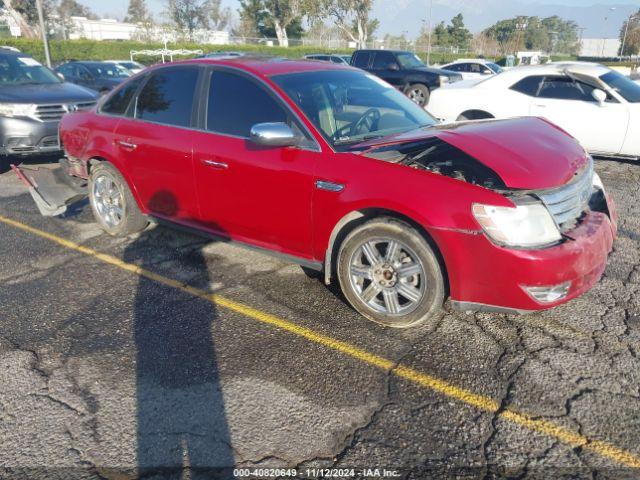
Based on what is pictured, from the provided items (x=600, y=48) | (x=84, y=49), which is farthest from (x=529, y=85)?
(x=600, y=48)

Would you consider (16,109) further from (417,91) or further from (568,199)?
(417,91)

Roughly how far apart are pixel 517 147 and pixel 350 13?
65.7 meters

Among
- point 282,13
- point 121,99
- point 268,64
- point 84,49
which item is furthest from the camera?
point 282,13

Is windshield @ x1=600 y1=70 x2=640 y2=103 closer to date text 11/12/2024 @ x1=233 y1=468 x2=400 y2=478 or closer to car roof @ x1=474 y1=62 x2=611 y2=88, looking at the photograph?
car roof @ x1=474 y1=62 x2=611 y2=88

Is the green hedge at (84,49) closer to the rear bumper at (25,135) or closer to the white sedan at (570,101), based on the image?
the white sedan at (570,101)

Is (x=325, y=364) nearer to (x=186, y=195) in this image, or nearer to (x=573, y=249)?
(x=573, y=249)

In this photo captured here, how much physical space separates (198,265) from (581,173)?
3154 mm

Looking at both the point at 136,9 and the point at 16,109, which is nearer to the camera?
the point at 16,109

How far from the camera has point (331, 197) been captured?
354cm

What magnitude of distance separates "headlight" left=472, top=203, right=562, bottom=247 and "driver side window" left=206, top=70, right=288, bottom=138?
161 cm

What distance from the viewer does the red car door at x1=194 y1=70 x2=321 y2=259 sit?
12.2 feet

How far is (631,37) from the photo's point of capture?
57.8m

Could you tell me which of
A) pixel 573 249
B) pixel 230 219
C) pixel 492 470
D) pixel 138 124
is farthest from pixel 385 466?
pixel 138 124

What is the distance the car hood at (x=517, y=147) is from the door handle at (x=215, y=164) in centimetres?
110
